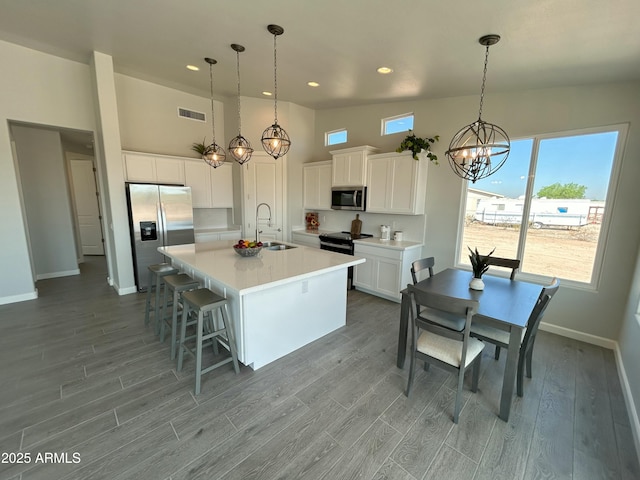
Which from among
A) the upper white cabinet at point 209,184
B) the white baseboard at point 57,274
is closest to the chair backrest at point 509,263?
the upper white cabinet at point 209,184

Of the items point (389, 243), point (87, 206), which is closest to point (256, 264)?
point (389, 243)

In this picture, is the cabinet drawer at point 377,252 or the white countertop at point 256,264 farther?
the cabinet drawer at point 377,252

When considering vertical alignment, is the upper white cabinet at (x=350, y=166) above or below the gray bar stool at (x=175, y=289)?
above

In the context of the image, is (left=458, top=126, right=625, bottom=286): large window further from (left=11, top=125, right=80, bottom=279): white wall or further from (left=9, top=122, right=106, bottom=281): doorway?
(left=11, top=125, right=80, bottom=279): white wall

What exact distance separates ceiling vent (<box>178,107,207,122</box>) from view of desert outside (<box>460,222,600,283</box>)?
214 inches

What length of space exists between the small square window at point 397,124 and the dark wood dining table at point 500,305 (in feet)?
8.97

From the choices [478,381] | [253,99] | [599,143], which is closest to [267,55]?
[253,99]

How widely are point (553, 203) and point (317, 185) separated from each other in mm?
3775

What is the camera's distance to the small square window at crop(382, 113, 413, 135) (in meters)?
4.58

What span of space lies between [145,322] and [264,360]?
1839 millimetres

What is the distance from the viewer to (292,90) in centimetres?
465

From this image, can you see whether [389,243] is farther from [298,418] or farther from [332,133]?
[298,418]

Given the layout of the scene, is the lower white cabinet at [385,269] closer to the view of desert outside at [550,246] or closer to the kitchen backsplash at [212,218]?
the view of desert outside at [550,246]

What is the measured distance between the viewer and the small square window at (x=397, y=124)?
4.58 metres
